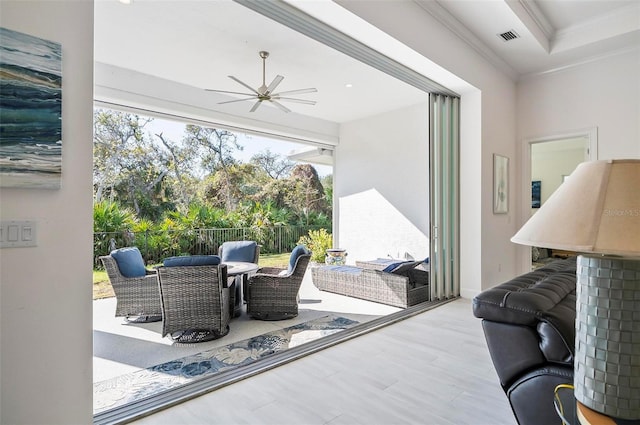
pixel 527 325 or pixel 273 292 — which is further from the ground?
pixel 527 325

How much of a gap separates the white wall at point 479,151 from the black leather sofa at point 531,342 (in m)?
2.93

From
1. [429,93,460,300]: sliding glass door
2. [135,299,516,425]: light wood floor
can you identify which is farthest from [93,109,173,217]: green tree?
[135,299,516,425]: light wood floor

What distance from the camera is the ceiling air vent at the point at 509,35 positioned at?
4092 millimetres

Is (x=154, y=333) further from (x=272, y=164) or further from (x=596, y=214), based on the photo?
(x=272, y=164)

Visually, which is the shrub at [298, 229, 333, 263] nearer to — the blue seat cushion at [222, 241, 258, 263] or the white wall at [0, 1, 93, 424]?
the blue seat cushion at [222, 241, 258, 263]

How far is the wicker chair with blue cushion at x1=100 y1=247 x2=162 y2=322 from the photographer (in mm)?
3787

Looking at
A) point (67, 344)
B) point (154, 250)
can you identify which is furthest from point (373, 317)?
point (154, 250)

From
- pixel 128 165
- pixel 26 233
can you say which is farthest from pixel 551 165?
pixel 26 233

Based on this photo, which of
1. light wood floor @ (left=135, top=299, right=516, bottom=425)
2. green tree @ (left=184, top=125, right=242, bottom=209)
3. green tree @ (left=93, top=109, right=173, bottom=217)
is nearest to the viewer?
light wood floor @ (left=135, top=299, right=516, bottom=425)

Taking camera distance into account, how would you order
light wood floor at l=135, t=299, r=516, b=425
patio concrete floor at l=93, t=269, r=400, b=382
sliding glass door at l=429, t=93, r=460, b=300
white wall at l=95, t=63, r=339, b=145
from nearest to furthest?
1. light wood floor at l=135, t=299, r=516, b=425
2. patio concrete floor at l=93, t=269, r=400, b=382
3. sliding glass door at l=429, t=93, r=460, b=300
4. white wall at l=95, t=63, r=339, b=145

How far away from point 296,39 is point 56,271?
346 centimetres

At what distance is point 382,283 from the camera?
469 centimetres

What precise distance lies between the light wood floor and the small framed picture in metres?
2.51

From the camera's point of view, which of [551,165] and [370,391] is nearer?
[370,391]
